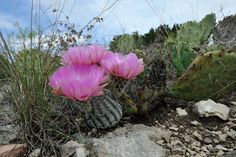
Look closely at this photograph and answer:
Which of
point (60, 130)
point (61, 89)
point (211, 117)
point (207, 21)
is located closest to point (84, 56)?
point (61, 89)

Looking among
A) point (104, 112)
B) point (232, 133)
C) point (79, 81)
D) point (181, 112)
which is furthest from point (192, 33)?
point (79, 81)

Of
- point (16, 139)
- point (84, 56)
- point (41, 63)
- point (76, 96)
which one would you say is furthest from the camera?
point (41, 63)

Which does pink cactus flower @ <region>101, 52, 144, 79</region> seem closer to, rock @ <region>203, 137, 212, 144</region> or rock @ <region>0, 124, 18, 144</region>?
rock @ <region>203, 137, 212, 144</region>

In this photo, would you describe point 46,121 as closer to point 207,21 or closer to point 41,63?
point 41,63

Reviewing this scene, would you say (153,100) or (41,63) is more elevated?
(41,63)

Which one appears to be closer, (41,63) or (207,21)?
(41,63)

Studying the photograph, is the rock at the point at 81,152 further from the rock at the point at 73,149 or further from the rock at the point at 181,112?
the rock at the point at 181,112
